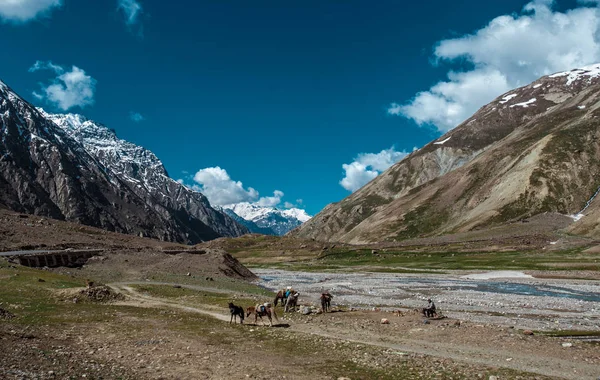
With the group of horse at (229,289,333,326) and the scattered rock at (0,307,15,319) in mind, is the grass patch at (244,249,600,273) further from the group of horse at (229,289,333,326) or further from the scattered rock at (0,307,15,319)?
the scattered rock at (0,307,15,319)

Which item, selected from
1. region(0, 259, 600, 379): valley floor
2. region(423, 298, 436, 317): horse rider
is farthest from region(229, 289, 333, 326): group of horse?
region(423, 298, 436, 317): horse rider

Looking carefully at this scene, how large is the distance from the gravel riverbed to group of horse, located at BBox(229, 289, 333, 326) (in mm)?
9153

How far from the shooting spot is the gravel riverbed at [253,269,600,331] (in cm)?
4184

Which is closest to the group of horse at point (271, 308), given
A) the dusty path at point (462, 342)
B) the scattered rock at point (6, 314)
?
the dusty path at point (462, 342)

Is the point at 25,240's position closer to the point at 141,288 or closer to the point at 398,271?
the point at 141,288

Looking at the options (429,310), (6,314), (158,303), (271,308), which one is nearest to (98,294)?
(158,303)

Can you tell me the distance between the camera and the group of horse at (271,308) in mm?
35219

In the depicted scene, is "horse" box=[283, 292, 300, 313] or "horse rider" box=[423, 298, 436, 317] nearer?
"horse rider" box=[423, 298, 436, 317]

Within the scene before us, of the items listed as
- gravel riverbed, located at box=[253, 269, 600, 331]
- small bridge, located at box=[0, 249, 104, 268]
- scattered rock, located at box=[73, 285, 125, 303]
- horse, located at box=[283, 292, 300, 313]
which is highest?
small bridge, located at box=[0, 249, 104, 268]

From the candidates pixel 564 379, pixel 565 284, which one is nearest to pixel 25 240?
pixel 564 379

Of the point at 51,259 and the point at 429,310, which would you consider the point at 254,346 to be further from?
the point at 51,259

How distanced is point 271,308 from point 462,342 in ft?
50.3

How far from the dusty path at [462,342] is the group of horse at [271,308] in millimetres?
1753

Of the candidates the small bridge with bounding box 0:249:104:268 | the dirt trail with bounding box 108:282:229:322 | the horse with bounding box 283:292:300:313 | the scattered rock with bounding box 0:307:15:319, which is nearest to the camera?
the scattered rock with bounding box 0:307:15:319
